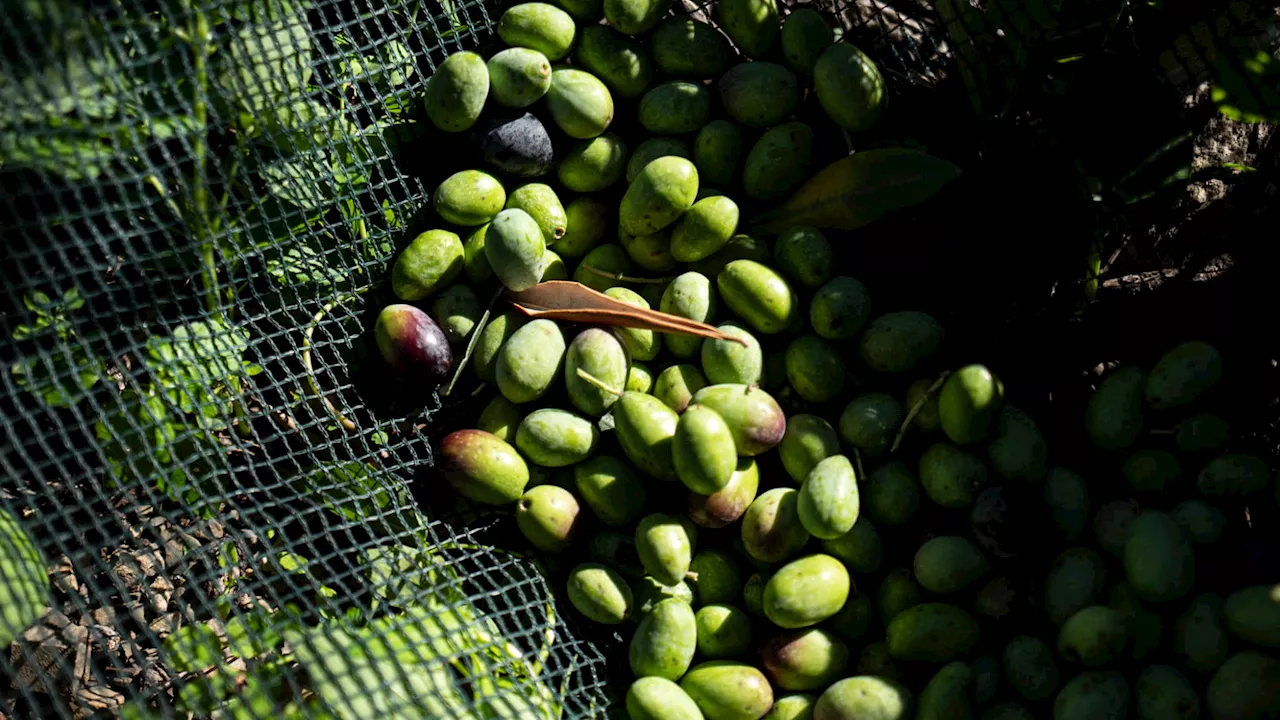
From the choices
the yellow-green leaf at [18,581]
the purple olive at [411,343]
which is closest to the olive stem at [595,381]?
the purple olive at [411,343]

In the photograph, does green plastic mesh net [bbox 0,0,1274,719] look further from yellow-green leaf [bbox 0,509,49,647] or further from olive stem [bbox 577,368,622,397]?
olive stem [bbox 577,368,622,397]

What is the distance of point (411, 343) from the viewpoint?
1605mm

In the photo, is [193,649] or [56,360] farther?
[56,360]

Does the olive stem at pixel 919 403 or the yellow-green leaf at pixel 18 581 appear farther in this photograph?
the olive stem at pixel 919 403

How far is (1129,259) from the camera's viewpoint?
1.75 meters

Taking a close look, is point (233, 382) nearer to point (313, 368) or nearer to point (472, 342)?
point (313, 368)

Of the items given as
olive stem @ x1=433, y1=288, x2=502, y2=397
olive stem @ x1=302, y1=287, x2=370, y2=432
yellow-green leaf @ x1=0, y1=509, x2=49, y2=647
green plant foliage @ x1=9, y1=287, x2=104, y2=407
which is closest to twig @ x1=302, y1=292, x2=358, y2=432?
olive stem @ x1=302, y1=287, x2=370, y2=432

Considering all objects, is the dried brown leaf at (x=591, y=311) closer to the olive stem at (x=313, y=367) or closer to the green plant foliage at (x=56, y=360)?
the olive stem at (x=313, y=367)

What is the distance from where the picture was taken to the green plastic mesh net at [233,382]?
1.40m

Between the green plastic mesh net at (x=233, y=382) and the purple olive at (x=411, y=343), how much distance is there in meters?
0.09

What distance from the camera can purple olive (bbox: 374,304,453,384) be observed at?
5.27 ft

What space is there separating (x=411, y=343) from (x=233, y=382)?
28 cm

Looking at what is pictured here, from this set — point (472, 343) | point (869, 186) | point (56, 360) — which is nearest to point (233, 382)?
point (56, 360)

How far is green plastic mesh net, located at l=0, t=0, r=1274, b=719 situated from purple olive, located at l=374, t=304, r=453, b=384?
9 cm
